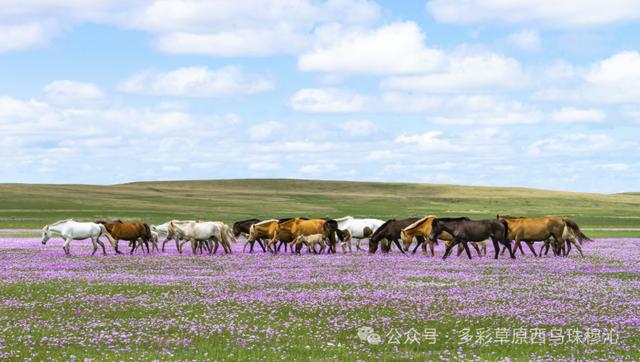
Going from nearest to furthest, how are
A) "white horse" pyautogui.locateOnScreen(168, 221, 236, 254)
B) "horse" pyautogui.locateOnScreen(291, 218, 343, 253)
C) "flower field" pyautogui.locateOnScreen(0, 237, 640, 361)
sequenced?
"flower field" pyautogui.locateOnScreen(0, 237, 640, 361), "white horse" pyautogui.locateOnScreen(168, 221, 236, 254), "horse" pyautogui.locateOnScreen(291, 218, 343, 253)

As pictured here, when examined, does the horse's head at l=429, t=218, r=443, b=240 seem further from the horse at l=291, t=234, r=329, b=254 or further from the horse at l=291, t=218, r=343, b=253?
the horse at l=291, t=234, r=329, b=254

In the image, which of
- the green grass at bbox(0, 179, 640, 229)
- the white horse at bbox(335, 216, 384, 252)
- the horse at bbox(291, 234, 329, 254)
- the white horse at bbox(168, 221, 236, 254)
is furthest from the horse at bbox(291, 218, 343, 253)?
the green grass at bbox(0, 179, 640, 229)

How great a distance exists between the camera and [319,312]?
16.2 meters

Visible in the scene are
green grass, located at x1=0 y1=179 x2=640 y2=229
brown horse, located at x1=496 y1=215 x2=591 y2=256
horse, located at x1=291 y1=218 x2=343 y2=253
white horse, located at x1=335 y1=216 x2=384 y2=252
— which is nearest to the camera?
brown horse, located at x1=496 y1=215 x2=591 y2=256

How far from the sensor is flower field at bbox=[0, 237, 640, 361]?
1221 cm

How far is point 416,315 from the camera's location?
15648 mm

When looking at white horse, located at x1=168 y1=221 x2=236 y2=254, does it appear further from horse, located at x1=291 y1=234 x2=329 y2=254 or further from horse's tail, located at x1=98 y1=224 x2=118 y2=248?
horse, located at x1=291 y1=234 x2=329 y2=254

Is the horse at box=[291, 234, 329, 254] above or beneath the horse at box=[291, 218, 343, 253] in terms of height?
beneath

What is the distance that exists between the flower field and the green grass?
189 feet

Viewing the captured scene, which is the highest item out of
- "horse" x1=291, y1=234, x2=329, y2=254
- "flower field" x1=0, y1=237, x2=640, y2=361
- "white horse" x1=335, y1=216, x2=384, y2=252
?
"white horse" x1=335, y1=216, x2=384, y2=252

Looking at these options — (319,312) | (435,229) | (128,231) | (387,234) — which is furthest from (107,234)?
(319,312)

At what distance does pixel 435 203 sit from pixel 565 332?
134m

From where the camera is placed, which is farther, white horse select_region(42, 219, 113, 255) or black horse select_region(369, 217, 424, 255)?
black horse select_region(369, 217, 424, 255)

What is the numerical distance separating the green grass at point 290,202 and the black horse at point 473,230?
5484 centimetres
